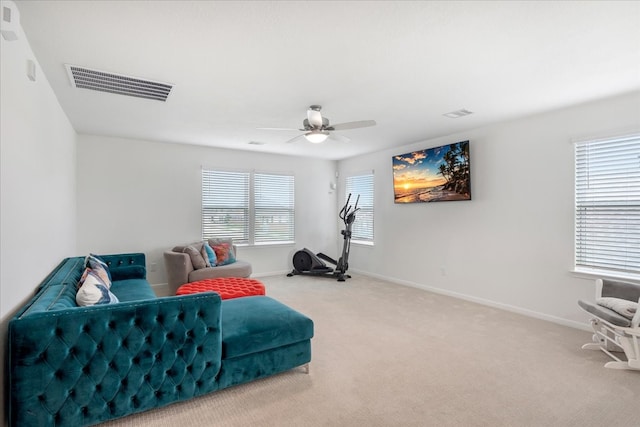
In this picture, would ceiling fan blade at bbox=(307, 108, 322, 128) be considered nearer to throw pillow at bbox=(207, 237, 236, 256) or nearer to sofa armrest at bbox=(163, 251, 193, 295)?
sofa armrest at bbox=(163, 251, 193, 295)

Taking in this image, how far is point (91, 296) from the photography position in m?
2.17

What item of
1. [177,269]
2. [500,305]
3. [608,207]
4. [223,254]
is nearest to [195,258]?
[177,269]

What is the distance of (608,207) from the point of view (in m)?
3.52

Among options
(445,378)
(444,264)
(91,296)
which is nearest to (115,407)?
(91,296)

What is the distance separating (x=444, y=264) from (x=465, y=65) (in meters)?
3.36

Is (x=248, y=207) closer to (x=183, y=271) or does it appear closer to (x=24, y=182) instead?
(x=183, y=271)

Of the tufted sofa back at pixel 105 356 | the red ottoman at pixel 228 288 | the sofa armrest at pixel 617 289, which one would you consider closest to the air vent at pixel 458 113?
the sofa armrest at pixel 617 289

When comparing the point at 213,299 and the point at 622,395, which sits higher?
the point at 213,299

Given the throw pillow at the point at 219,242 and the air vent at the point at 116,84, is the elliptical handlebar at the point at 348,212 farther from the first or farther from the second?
the air vent at the point at 116,84

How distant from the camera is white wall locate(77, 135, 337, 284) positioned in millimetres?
5031

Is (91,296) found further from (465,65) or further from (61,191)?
(465,65)

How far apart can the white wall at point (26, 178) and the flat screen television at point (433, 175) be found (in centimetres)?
486

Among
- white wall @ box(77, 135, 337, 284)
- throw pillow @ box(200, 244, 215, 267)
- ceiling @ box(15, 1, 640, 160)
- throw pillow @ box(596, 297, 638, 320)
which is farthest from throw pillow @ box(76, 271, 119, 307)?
throw pillow @ box(596, 297, 638, 320)

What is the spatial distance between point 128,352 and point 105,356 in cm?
12
